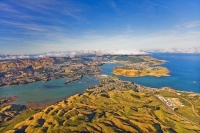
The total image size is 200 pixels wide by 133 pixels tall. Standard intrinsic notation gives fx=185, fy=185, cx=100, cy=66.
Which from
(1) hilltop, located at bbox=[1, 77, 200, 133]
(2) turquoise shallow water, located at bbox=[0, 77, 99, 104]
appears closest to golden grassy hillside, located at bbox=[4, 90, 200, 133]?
(1) hilltop, located at bbox=[1, 77, 200, 133]

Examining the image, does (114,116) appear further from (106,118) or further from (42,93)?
(42,93)

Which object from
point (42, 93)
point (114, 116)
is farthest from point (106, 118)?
point (42, 93)

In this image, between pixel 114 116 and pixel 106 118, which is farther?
pixel 114 116

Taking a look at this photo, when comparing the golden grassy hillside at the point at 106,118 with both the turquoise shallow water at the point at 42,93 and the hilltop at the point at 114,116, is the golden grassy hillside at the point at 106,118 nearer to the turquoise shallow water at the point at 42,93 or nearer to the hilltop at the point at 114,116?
the hilltop at the point at 114,116

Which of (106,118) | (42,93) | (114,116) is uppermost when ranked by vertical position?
(114,116)

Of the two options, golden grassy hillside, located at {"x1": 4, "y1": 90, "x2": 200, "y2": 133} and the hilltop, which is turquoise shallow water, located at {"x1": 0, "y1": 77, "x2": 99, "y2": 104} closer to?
the hilltop

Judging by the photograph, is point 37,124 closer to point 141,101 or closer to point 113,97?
point 113,97

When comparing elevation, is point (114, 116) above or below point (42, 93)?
above

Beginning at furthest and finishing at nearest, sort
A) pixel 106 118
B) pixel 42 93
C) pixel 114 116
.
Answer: pixel 42 93 < pixel 114 116 < pixel 106 118
